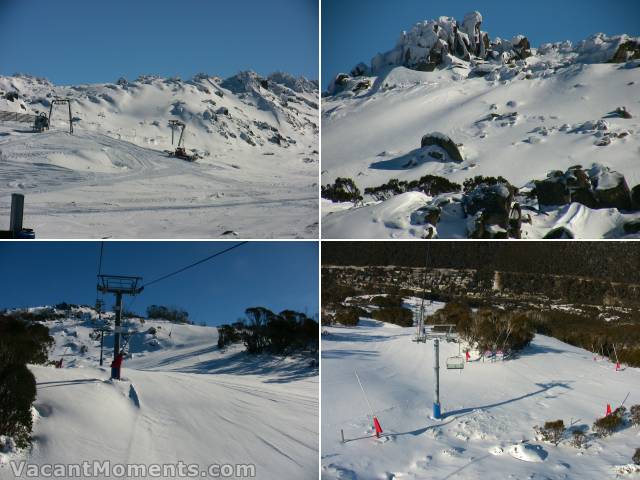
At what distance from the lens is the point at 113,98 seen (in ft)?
122

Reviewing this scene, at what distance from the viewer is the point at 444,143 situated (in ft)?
33.7

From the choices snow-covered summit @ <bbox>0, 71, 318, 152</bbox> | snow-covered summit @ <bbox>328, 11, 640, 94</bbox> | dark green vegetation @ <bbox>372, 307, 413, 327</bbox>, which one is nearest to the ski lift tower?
dark green vegetation @ <bbox>372, 307, 413, 327</bbox>

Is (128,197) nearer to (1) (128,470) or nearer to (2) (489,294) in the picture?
(1) (128,470)

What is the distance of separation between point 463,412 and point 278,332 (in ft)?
12.7

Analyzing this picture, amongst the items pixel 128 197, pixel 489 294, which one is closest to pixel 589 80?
pixel 489 294

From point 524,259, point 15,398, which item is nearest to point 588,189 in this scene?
point 15,398

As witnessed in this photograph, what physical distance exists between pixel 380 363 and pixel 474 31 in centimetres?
1524

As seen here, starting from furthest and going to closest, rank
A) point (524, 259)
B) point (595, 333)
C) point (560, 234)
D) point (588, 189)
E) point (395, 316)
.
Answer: point (524, 259) < point (395, 316) < point (595, 333) < point (588, 189) < point (560, 234)

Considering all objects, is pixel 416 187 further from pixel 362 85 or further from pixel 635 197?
pixel 362 85

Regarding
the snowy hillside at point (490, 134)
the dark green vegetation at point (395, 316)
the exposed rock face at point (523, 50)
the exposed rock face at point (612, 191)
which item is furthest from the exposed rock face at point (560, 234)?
the exposed rock face at point (523, 50)

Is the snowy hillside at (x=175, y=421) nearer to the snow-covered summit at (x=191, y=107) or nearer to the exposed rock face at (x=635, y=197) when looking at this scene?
the exposed rock face at (x=635, y=197)

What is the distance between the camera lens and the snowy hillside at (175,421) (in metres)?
4.29

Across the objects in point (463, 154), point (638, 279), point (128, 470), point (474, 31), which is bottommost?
point (128, 470)

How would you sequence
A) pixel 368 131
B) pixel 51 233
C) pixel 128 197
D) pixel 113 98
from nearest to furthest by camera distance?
pixel 51 233 → pixel 128 197 → pixel 368 131 → pixel 113 98
